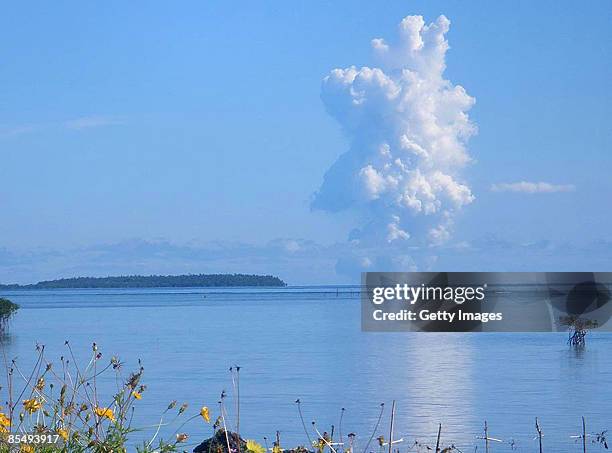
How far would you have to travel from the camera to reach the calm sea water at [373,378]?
18.3 meters

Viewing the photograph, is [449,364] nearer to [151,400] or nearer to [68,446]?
[151,400]

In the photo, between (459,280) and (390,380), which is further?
(459,280)

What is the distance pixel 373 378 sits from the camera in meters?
28.3

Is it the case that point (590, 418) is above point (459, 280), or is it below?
below

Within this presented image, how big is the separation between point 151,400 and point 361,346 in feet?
71.5

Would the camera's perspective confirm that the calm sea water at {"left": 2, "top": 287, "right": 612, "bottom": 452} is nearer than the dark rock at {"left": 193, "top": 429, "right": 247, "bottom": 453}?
No

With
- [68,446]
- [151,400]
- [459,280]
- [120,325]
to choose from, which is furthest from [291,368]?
[120,325]

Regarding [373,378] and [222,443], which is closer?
[222,443]

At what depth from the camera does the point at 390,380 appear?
27.5m

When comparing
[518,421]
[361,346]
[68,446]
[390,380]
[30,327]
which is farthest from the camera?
[30,327]

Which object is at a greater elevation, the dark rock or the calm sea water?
the dark rock

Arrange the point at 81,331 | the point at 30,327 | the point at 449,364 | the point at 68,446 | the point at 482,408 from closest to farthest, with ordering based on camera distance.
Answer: the point at 68,446 → the point at 482,408 → the point at 449,364 → the point at 81,331 → the point at 30,327

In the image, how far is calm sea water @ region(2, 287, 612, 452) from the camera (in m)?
18.3

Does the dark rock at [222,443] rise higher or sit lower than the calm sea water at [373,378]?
higher
